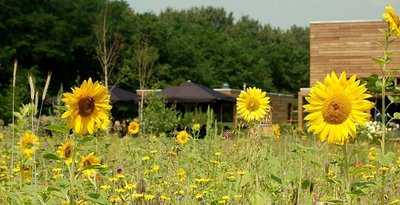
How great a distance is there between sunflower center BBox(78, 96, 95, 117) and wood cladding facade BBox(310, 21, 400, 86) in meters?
19.3

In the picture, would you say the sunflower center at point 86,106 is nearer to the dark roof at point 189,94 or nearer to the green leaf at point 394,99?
the green leaf at point 394,99

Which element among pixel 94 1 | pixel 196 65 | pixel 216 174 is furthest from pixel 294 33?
pixel 216 174

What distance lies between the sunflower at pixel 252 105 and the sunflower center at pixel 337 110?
138 cm

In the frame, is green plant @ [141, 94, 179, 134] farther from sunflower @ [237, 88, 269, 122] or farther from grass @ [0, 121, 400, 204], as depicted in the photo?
sunflower @ [237, 88, 269, 122]

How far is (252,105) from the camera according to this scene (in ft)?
10.3

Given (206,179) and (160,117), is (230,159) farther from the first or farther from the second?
(160,117)

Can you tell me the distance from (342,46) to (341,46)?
0.03 m

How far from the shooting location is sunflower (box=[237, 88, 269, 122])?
310 cm

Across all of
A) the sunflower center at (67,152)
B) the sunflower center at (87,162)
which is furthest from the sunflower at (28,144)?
the sunflower center at (67,152)

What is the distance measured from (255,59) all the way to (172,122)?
34725 millimetres

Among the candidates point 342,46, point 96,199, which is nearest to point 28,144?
point 96,199

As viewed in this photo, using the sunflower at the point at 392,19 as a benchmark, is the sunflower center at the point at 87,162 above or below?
below

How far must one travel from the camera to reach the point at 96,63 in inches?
1377

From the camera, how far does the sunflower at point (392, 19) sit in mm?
1938
